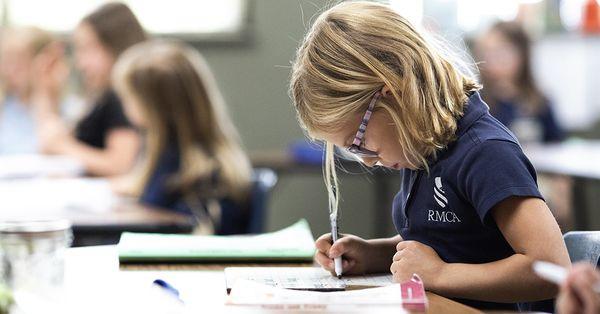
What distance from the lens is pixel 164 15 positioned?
217 inches

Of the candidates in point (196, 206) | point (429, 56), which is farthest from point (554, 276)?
point (196, 206)

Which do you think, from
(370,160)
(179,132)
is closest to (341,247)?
(370,160)

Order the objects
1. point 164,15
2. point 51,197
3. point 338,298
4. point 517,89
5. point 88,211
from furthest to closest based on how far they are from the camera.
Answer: point 164,15, point 517,89, point 51,197, point 88,211, point 338,298

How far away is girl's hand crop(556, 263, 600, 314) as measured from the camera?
922mm

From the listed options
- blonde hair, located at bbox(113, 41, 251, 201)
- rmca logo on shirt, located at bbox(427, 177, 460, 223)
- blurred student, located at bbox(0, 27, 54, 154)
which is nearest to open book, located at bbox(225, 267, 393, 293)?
rmca logo on shirt, located at bbox(427, 177, 460, 223)

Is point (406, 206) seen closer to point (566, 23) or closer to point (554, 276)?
point (554, 276)

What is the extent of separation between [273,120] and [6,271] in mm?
4326

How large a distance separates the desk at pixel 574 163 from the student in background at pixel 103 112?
5.56 feet

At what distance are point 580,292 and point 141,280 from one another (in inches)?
31.7

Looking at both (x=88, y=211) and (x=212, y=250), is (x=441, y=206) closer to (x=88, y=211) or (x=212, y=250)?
(x=212, y=250)


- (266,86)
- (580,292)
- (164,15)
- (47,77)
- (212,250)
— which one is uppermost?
(580,292)

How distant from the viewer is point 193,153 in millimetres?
3105

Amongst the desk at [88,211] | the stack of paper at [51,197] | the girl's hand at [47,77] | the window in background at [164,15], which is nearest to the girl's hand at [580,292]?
the desk at [88,211]

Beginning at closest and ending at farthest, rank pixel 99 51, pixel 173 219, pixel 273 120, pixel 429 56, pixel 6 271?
1. pixel 6 271
2. pixel 429 56
3. pixel 173 219
4. pixel 99 51
5. pixel 273 120
